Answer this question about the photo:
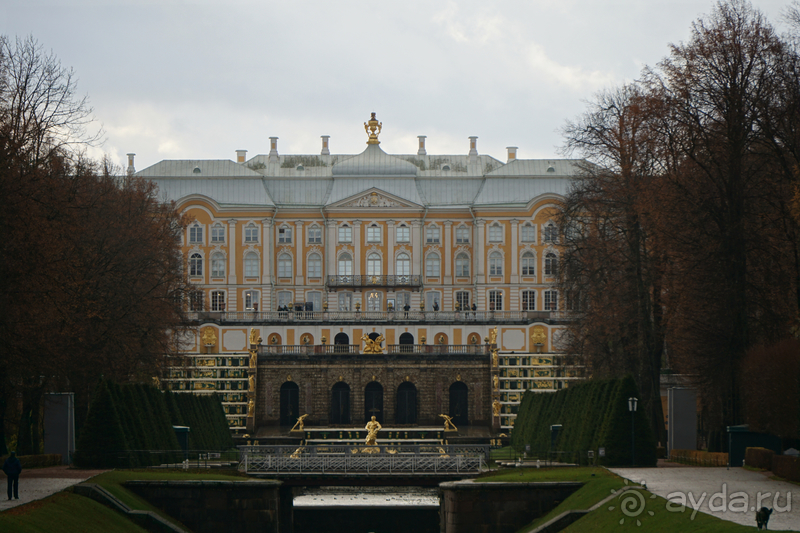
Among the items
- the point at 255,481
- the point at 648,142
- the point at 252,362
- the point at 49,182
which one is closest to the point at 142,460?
the point at 255,481

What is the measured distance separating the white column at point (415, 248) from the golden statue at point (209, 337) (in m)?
19.9

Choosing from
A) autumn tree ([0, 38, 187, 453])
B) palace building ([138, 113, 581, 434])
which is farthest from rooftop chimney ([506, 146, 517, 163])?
autumn tree ([0, 38, 187, 453])

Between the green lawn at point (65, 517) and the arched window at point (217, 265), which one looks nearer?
the green lawn at point (65, 517)

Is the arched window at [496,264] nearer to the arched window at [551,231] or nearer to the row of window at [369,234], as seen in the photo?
the row of window at [369,234]

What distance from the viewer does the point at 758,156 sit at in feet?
140

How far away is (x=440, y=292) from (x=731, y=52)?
5926 cm

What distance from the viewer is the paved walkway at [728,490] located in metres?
28.0

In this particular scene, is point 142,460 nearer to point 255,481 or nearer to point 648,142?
point 255,481

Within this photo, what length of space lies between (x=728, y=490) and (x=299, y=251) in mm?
70097

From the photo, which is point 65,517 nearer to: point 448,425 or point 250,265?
point 448,425

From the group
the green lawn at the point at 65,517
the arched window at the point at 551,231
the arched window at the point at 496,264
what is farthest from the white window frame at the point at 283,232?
the green lawn at the point at 65,517

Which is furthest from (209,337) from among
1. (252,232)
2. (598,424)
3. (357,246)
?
(598,424)

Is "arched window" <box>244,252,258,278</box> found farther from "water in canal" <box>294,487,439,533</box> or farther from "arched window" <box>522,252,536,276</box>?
"water in canal" <box>294,487,439,533</box>

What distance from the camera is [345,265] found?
3927 inches
